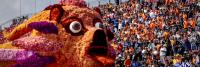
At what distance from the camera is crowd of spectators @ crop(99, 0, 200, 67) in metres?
14.8

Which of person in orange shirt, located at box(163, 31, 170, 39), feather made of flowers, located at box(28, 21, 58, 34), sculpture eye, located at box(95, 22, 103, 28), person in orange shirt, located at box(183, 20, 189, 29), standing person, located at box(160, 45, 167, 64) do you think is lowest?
standing person, located at box(160, 45, 167, 64)

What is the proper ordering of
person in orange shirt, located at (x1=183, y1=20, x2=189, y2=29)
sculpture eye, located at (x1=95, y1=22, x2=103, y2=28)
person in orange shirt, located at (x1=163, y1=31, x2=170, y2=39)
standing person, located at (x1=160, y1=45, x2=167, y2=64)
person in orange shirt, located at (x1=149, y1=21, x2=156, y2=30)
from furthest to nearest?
person in orange shirt, located at (x1=149, y1=21, x2=156, y2=30) → person in orange shirt, located at (x1=183, y1=20, x2=189, y2=29) → person in orange shirt, located at (x1=163, y1=31, x2=170, y2=39) → standing person, located at (x1=160, y1=45, x2=167, y2=64) → sculpture eye, located at (x1=95, y1=22, x2=103, y2=28)

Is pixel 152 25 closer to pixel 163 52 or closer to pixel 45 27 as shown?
pixel 163 52

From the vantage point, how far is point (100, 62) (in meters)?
6.54

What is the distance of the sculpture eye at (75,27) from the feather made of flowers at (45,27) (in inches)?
6.2

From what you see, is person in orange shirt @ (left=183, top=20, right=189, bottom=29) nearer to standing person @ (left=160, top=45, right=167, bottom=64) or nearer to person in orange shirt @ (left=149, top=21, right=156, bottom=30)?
person in orange shirt @ (left=149, top=21, right=156, bottom=30)

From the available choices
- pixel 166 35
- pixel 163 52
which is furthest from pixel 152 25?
pixel 163 52

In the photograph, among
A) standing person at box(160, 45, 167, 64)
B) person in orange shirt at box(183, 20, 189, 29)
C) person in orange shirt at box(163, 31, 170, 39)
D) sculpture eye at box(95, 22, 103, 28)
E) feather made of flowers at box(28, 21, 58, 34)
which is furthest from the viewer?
person in orange shirt at box(183, 20, 189, 29)

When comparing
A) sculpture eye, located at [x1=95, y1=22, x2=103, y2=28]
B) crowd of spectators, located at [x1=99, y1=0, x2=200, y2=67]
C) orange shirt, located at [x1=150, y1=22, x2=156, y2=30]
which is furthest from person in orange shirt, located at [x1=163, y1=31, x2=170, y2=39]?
sculpture eye, located at [x1=95, y1=22, x2=103, y2=28]

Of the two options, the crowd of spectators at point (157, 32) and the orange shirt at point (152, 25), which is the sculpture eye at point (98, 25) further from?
the orange shirt at point (152, 25)

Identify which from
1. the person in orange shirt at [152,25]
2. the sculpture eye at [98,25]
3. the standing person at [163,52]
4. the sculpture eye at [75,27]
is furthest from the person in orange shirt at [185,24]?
the sculpture eye at [75,27]

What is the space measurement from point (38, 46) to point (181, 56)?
833cm

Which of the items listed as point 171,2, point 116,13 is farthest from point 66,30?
point 116,13

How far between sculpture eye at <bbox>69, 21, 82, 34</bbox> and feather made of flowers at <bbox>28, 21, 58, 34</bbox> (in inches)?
6.2
